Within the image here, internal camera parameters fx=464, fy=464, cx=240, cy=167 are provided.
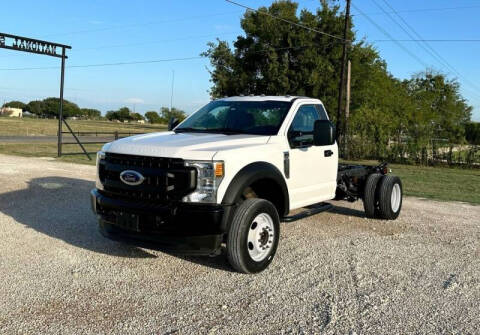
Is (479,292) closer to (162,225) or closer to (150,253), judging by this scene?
(162,225)

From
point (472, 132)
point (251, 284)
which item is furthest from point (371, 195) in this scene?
point (472, 132)

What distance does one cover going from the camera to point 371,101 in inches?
1521

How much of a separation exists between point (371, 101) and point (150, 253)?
35709 mm

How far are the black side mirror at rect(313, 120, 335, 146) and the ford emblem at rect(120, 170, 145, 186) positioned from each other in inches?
87.7

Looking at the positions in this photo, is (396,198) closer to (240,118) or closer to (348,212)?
(348,212)

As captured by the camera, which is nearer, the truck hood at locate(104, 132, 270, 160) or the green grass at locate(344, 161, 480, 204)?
the truck hood at locate(104, 132, 270, 160)

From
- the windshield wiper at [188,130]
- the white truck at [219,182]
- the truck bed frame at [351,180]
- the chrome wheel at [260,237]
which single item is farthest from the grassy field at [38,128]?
the chrome wheel at [260,237]

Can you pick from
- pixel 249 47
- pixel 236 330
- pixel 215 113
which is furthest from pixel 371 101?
pixel 236 330

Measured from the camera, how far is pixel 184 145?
475cm

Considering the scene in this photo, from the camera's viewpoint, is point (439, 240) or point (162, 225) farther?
point (439, 240)

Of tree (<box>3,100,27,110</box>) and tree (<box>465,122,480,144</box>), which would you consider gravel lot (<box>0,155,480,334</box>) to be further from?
tree (<box>3,100,27,110</box>)

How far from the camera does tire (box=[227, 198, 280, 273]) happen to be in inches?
182

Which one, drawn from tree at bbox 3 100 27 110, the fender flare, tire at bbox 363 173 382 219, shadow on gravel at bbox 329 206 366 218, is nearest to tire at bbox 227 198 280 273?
the fender flare

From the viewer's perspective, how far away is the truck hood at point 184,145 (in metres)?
4.59
